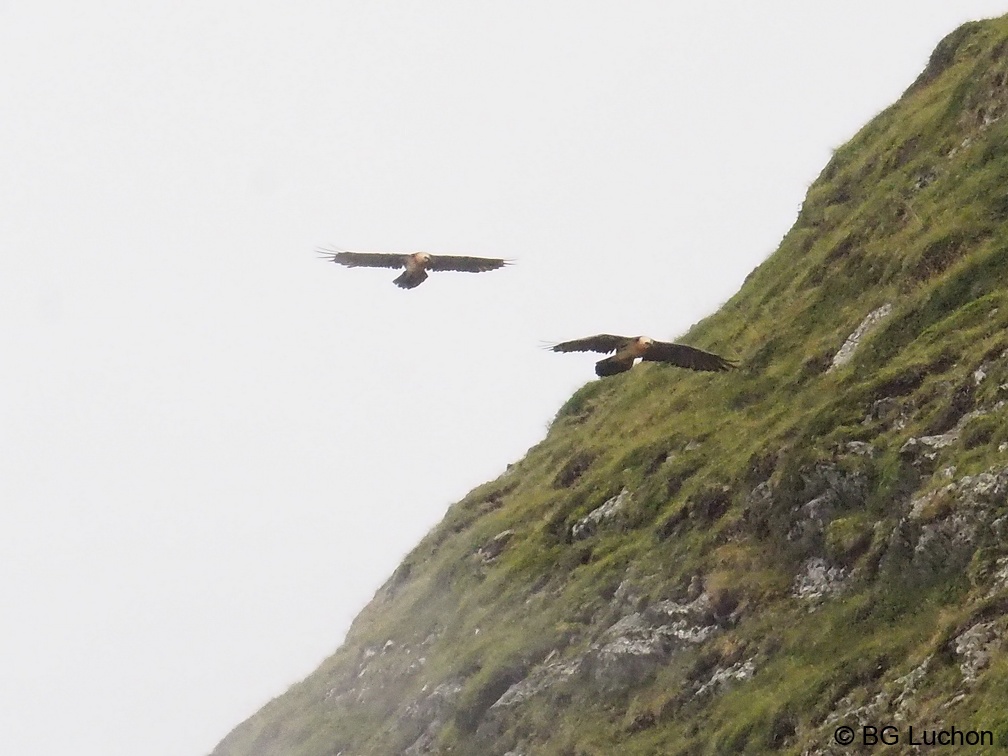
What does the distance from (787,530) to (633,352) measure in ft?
13.4

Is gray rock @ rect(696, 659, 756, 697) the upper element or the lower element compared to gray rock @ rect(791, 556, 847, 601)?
lower

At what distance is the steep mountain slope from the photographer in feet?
65.0

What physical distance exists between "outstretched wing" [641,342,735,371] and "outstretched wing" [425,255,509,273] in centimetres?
392

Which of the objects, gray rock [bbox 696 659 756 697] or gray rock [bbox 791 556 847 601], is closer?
gray rock [bbox 791 556 847 601]

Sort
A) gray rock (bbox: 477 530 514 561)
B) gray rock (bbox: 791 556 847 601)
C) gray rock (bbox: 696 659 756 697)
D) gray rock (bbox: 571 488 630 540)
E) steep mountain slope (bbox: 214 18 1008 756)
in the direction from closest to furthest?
steep mountain slope (bbox: 214 18 1008 756), gray rock (bbox: 791 556 847 601), gray rock (bbox: 696 659 756 697), gray rock (bbox: 571 488 630 540), gray rock (bbox: 477 530 514 561)

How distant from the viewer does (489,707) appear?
28.3 metres

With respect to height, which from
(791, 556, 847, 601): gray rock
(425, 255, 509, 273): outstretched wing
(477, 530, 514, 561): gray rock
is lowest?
(791, 556, 847, 601): gray rock

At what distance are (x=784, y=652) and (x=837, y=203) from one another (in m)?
16.3

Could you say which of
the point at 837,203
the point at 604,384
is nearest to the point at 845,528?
the point at 837,203

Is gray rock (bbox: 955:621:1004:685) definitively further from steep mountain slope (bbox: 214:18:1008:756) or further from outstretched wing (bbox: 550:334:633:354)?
outstretched wing (bbox: 550:334:633:354)

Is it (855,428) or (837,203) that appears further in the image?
(837,203)

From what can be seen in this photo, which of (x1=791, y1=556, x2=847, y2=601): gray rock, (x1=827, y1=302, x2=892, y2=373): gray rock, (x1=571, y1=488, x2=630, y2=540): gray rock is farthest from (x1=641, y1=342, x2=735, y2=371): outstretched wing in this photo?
(x1=571, y1=488, x2=630, y2=540): gray rock

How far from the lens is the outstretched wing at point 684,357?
25500 millimetres

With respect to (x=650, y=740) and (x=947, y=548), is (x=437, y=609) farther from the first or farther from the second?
(x=947, y=548)
